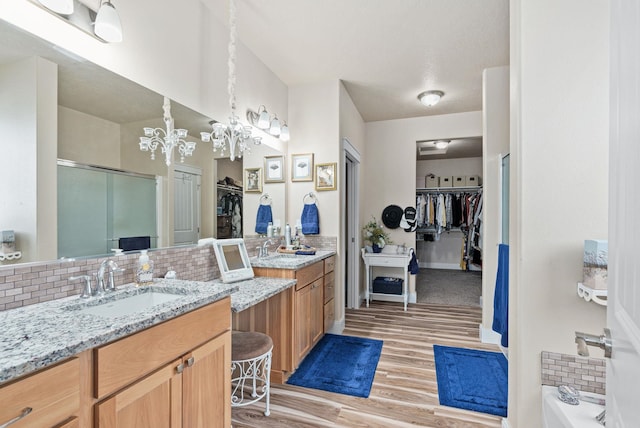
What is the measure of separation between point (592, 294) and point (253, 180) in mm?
2505

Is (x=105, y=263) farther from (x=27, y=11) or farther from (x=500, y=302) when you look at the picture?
(x=500, y=302)

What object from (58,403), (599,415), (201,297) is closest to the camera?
(58,403)

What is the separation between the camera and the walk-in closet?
518 cm

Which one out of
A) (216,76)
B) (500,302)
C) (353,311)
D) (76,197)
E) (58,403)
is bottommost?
(353,311)

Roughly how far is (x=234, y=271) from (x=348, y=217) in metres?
2.41

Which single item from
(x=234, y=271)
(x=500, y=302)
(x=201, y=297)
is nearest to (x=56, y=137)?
(x=201, y=297)

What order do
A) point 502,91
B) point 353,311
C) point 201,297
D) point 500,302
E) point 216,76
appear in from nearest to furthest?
point 201,297 → point 216,76 → point 500,302 → point 502,91 → point 353,311

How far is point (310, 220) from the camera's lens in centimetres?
338

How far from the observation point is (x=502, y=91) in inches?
125

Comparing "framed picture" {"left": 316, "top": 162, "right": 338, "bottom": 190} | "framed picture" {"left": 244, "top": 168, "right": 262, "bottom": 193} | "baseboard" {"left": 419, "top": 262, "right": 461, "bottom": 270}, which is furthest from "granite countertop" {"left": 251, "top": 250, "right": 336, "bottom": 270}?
"baseboard" {"left": 419, "top": 262, "right": 461, "bottom": 270}

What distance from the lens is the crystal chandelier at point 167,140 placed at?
175 centimetres

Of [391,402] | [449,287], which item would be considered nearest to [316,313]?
[391,402]

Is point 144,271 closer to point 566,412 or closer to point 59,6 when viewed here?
point 59,6

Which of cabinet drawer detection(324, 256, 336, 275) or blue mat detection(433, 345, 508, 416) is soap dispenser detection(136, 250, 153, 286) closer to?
cabinet drawer detection(324, 256, 336, 275)
